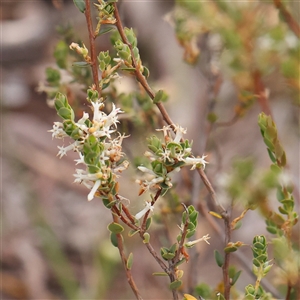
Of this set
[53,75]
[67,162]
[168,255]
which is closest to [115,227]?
[168,255]

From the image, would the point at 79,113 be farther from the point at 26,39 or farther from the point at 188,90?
the point at 26,39

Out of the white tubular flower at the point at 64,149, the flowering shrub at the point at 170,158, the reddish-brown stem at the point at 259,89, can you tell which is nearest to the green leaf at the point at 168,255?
the flowering shrub at the point at 170,158

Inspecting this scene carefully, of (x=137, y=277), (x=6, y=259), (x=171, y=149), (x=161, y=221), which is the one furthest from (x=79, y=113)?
(x=6, y=259)

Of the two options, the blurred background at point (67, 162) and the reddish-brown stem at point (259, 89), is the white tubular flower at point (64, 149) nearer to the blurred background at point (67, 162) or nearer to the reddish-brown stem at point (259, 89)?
the reddish-brown stem at point (259, 89)

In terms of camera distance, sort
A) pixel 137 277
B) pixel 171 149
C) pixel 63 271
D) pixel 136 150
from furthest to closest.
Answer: pixel 137 277, pixel 63 271, pixel 136 150, pixel 171 149

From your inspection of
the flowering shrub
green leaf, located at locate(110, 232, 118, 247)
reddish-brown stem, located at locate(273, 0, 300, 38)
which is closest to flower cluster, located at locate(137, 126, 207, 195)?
the flowering shrub

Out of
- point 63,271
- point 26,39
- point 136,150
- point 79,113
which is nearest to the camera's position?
point 79,113
